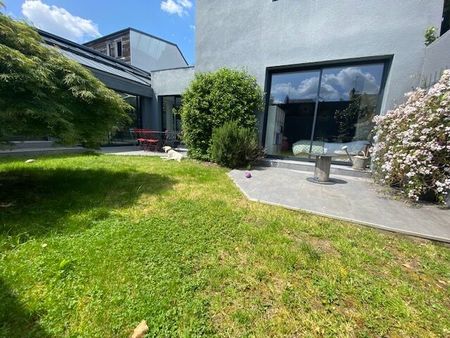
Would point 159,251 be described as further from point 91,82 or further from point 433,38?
point 433,38

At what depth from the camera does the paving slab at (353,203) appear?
10.1 ft

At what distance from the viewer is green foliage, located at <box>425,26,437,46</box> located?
5102 mm

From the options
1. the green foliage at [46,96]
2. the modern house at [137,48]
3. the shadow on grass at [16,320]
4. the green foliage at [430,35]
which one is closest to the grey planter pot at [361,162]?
the green foliage at [430,35]

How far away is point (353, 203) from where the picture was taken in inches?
152

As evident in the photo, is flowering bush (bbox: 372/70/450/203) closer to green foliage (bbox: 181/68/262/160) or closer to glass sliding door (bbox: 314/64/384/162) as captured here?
glass sliding door (bbox: 314/64/384/162)

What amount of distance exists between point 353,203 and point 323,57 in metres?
4.72

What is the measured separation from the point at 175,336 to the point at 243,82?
6960mm

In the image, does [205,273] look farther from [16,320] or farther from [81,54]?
[81,54]

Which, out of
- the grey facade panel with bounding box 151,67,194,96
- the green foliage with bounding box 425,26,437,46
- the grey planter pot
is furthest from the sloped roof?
the green foliage with bounding box 425,26,437,46

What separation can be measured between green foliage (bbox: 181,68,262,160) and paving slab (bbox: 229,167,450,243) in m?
2.39

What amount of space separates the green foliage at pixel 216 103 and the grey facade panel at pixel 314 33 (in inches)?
34.0

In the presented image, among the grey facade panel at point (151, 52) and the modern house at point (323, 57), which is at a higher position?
the grey facade panel at point (151, 52)

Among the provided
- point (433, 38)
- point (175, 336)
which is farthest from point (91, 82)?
point (433, 38)

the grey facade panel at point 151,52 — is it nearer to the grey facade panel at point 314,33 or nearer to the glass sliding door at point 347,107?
the grey facade panel at point 314,33
